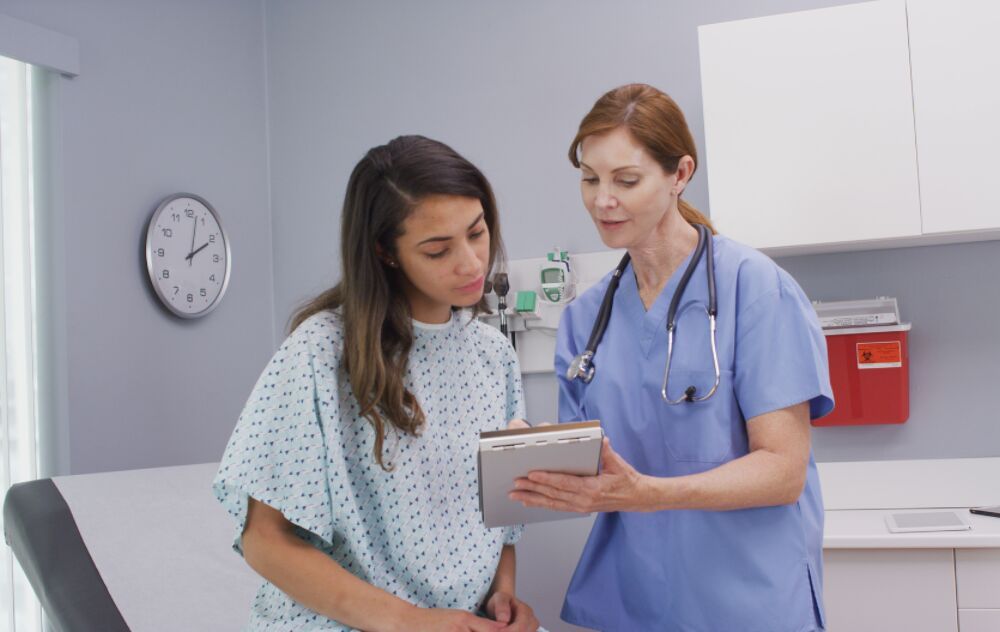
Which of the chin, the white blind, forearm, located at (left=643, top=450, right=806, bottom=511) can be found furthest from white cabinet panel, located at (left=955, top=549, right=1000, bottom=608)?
the white blind

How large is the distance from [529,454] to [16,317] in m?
1.69

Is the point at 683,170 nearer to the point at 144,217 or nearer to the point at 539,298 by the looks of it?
the point at 539,298

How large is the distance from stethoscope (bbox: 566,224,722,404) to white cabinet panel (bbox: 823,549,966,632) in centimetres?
89

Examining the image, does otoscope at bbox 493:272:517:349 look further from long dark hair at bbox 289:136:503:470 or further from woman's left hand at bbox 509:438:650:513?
woman's left hand at bbox 509:438:650:513

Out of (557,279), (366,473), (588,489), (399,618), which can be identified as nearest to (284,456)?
(366,473)

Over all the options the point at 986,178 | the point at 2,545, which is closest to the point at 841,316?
the point at 986,178

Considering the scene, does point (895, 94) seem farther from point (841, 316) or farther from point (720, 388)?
point (720, 388)

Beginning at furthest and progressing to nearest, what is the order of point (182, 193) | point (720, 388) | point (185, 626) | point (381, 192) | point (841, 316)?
point (182, 193)
point (841, 316)
point (185, 626)
point (720, 388)
point (381, 192)

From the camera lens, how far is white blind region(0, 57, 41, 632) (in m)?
2.08

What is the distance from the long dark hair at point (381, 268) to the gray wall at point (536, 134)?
1.20 m

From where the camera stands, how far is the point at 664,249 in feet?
4.62

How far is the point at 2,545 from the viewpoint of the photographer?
2.03 m

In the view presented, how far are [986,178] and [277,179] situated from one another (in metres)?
2.20

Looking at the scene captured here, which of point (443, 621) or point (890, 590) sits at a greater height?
point (443, 621)
